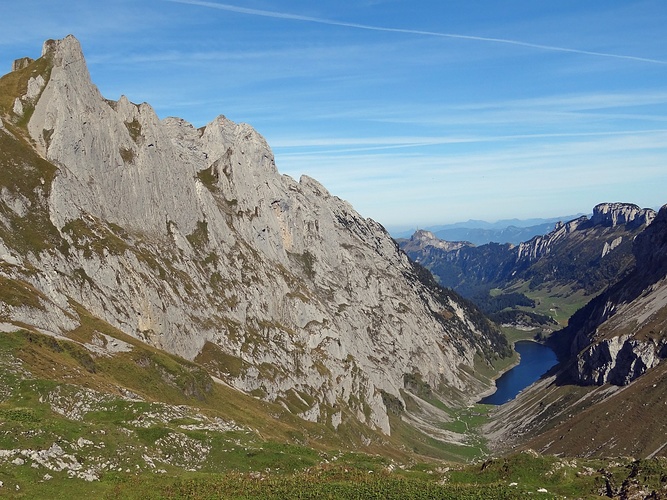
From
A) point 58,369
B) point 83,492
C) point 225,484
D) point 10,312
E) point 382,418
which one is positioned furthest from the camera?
point 382,418

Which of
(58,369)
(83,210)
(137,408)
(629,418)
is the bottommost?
(629,418)

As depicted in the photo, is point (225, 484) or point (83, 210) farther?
point (83, 210)

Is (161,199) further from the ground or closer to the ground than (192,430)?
further from the ground

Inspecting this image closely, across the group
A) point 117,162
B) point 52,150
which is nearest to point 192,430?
point 52,150

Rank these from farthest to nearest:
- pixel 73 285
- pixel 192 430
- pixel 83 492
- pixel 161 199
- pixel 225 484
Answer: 1. pixel 161 199
2. pixel 73 285
3. pixel 192 430
4. pixel 225 484
5. pixel 83 492

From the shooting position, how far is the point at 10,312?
8256cm

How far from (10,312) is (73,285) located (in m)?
32.6

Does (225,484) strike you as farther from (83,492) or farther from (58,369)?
(58,369)

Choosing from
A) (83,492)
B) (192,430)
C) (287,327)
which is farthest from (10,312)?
(287,327)

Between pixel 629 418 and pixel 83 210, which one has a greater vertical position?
pixel 83 210

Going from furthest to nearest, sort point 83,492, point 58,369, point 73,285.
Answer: point 73,285 → point 58,369 → point 83,492

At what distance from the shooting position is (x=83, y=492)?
3731 centimetres

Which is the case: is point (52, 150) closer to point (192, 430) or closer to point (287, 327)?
point (287, 327)

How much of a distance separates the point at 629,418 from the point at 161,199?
533 ft
